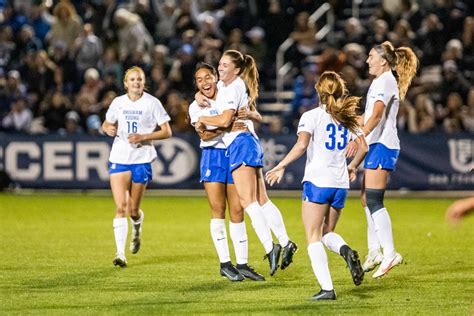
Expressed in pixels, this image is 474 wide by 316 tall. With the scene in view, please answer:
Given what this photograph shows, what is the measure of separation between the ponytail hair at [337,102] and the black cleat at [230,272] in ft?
7.08

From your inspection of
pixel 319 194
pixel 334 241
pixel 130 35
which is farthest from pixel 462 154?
pixel 319 194

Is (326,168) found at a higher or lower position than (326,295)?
higher

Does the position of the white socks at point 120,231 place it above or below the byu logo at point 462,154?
above

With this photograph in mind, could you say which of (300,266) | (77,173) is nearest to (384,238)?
(300,266)

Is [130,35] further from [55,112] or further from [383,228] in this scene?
[383,228]

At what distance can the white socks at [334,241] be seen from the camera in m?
10.5

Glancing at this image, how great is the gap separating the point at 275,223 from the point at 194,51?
47.4ft

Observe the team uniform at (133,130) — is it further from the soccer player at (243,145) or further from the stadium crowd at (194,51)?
the stadium crowd at (194,51)

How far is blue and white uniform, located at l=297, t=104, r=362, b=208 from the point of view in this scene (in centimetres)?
1016

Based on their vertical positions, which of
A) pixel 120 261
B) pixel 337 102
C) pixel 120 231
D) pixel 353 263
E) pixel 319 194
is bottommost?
pixel 120 261

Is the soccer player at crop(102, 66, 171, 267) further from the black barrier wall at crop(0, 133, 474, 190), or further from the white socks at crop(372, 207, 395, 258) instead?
the black barrier wall at crop(0, 133, 474, 190)

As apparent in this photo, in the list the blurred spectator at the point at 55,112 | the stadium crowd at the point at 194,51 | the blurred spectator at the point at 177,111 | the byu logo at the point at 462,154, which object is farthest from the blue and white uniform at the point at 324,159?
the blurred spectator at the point at 55,112

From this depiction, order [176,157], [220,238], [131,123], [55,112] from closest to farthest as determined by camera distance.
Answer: [220,238] < [131,123] < [176,157] < [55,112]

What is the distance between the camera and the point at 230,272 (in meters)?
11.6
